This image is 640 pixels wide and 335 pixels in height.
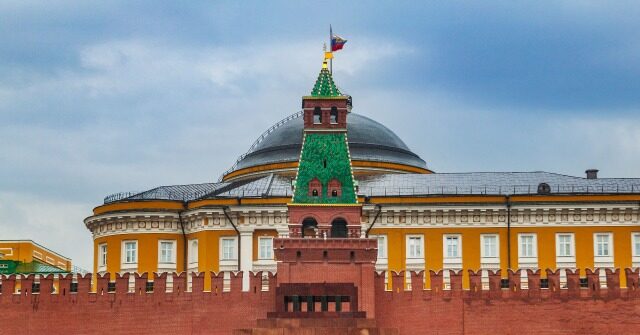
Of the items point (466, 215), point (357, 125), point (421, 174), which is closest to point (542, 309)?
point (466, 215)

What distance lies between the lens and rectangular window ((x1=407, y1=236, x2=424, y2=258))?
223ft

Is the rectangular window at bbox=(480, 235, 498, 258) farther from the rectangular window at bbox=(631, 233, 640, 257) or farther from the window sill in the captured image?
the window sill

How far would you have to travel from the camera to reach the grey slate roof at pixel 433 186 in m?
69.4

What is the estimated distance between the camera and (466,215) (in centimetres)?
6794

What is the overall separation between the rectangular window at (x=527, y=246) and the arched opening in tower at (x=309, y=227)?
14.9 metres

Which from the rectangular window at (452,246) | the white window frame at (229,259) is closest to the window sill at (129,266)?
the white window frame at (229,259)

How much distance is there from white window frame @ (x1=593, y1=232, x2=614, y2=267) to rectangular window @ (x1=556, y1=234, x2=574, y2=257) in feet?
3.91

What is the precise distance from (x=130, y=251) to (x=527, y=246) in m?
20.4

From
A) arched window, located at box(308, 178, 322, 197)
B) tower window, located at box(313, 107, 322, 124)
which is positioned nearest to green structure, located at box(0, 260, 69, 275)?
tower window, located at box(313, 107, 322, 124)

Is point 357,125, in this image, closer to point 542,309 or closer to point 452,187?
point 452,187

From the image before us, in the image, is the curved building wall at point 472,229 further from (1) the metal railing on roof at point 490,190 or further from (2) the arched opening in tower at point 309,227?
(2) the arched opening in tower at point 309,227

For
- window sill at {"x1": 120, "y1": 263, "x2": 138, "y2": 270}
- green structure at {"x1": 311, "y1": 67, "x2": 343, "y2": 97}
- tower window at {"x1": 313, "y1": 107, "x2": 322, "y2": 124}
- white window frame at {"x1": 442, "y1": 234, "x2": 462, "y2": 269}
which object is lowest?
window sill at {"x1": 120, "y1": 263, "x2": 138, "y2": 270}

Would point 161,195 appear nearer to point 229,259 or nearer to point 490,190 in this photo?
point 229,259

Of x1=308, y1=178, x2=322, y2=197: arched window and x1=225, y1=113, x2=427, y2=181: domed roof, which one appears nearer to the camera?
x1=308, y1=178, x2=322, y2=197: arched window
